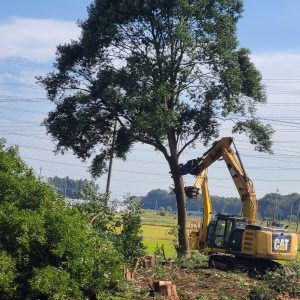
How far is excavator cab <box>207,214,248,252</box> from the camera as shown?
2233 centimetres

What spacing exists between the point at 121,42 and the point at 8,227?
1548 cm

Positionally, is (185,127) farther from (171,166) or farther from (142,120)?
(142,120)

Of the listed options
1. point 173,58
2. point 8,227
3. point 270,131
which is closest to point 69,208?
point 8,227

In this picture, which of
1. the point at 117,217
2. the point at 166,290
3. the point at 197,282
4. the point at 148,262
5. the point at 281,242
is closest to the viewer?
the point at 166,290

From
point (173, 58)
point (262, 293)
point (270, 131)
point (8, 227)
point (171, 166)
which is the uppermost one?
point (173, 58)

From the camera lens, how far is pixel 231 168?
2481 cm

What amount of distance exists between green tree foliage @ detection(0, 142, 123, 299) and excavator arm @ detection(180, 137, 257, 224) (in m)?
11.5

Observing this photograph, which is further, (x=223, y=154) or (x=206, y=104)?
(x=206, y=104)

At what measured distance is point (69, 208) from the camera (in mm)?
13641

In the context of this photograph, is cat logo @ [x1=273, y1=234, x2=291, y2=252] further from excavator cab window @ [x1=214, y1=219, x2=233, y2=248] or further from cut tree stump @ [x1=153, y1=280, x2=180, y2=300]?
cut tree stump @ [x1=153, y1=280, x2=180, y2=300]

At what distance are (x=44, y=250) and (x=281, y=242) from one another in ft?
36.6

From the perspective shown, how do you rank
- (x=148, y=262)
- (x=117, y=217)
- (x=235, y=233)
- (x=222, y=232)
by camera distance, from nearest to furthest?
(x=117, y=217) < (x=148, y=262) < (x=235, y=233) < (x=222, y=232)

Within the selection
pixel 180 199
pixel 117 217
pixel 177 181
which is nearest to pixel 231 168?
pixel 177 181

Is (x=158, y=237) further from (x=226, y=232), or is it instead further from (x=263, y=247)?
(x=263, y=247)
